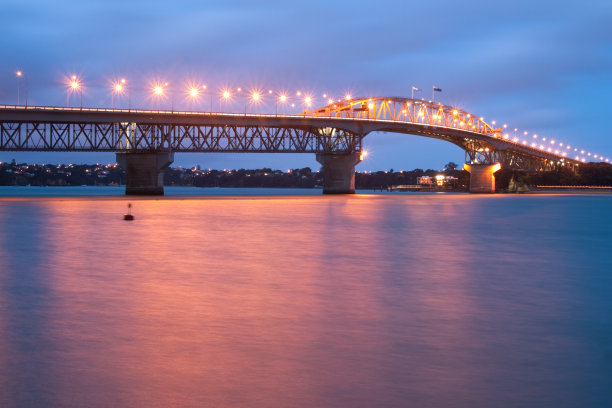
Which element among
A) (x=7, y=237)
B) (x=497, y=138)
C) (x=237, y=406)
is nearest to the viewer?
(x=237, y=406)

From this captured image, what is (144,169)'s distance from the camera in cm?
11625

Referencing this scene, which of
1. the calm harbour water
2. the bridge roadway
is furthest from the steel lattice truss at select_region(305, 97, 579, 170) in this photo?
the calm harbour water

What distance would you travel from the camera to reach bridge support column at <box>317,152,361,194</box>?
134 meters

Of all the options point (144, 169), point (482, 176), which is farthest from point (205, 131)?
point (482, 176)

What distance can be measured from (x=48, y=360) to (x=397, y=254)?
1911cm

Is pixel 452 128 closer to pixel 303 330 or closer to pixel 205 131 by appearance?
pixel 205 131

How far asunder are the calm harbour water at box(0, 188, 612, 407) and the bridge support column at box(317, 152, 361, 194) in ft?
357

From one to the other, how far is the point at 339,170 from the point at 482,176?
53758 millimetres

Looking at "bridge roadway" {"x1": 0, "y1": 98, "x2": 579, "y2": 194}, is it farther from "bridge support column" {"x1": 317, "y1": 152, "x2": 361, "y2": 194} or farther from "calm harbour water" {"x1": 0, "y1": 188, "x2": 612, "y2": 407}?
"calm harbour water" {"x1": 0, "y1": 188, "x2": 612, "y2": 407}

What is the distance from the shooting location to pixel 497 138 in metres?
166

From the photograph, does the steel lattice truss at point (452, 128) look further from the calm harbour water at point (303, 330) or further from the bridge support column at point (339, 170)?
the calm harbour water at point (303, 330)

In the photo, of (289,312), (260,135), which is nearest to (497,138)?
(260,135)

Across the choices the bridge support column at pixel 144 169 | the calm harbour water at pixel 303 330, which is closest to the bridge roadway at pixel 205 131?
the bridge support column at pixel 144 169

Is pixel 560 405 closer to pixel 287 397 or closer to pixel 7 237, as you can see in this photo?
pixel 287 397
